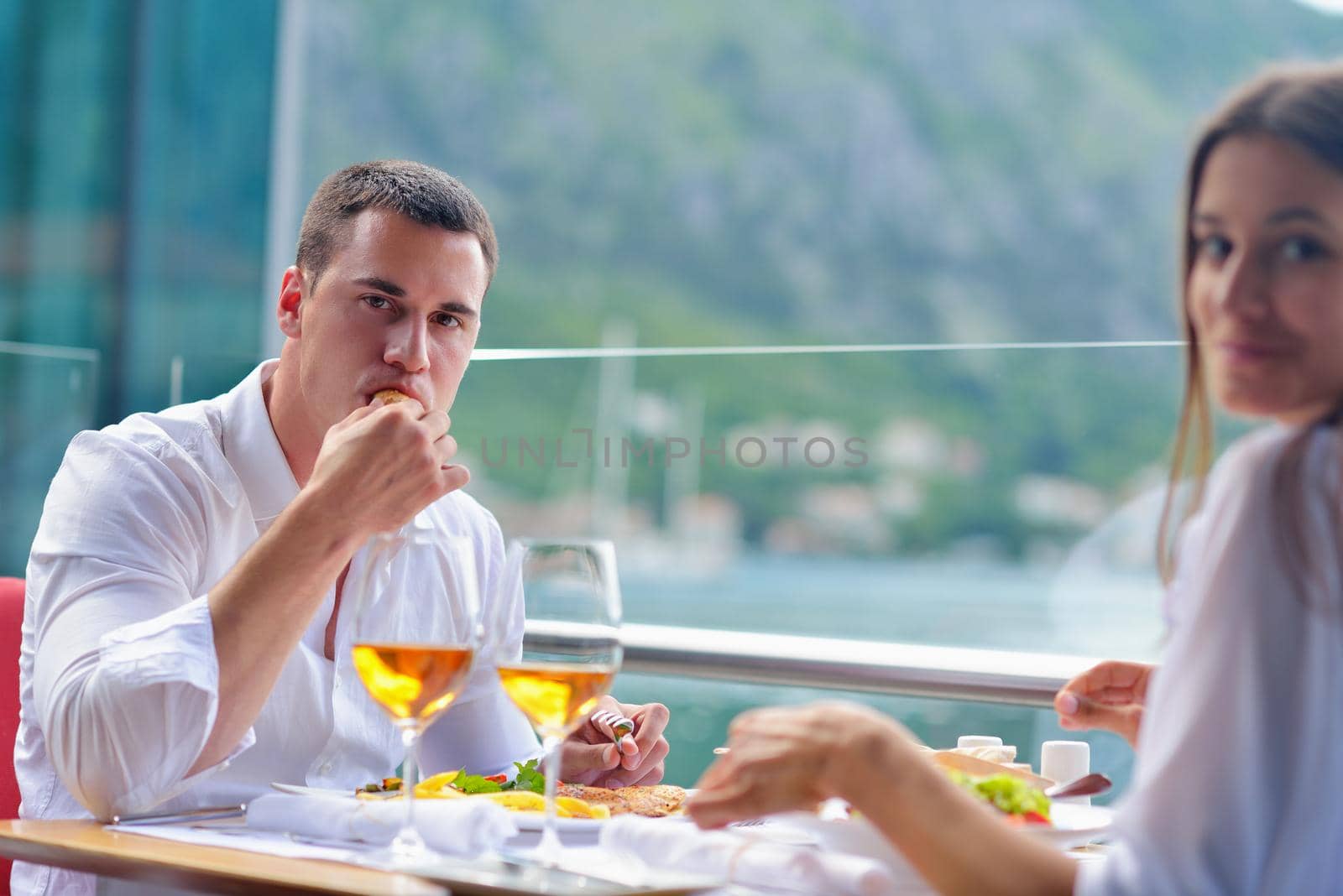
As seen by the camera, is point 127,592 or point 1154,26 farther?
point 1154,26

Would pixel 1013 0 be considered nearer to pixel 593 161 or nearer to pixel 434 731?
pixel 593 161

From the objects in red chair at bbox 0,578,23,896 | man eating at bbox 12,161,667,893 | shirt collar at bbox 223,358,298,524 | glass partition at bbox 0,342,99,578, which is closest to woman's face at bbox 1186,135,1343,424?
man eating at bbox 12,161,667,893

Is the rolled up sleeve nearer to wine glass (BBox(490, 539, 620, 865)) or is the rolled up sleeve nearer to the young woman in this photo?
wine glass (BBox(490, 539, 620, 865))

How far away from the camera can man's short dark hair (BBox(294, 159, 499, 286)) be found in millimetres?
1729

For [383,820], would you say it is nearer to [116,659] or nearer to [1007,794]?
[116,659]

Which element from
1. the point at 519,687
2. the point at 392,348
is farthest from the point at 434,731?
the point at 519,687

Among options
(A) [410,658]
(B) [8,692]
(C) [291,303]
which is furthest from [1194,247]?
(B) [8,692]

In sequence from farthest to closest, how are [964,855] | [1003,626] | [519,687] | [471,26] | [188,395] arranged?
1. [471,26]
2. [1003,626]
3. [188,395]
4. [519,687]
5. [964,855]

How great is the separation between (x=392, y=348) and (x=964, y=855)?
1.05m

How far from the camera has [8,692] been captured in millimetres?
1650

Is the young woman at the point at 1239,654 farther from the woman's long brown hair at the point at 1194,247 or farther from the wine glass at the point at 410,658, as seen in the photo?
the wine glass at the point at 410,658

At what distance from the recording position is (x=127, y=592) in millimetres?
1389

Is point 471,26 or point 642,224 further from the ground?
point 471,26

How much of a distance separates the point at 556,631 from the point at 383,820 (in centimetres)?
22
